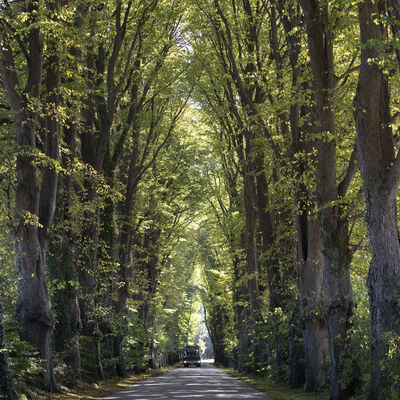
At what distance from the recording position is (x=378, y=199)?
923 centimetres

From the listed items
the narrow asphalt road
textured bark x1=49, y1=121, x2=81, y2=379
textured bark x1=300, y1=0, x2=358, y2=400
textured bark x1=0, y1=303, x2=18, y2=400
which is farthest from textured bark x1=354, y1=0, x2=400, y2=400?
textured bark x1=49, y1=121, x2=81, y2=379

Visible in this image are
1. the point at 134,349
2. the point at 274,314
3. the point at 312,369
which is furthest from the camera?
the point at 134,349

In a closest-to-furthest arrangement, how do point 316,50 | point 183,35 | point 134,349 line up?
point 316,50
point 183,35
point 134,349

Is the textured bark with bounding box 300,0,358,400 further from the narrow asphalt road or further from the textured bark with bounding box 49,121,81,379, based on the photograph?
the textured bark with bounding box 49,121,81,379

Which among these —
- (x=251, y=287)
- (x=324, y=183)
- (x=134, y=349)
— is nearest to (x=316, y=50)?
(x=324, y=183)

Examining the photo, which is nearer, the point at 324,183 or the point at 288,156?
the point at 324,183

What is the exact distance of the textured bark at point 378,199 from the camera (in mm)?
8766

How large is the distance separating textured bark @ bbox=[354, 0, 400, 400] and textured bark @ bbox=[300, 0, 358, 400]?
6.05 feet

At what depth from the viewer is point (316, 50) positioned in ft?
38.8

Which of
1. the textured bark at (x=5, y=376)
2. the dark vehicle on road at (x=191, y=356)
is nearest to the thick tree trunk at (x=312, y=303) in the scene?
the textured bark at (x=5, y=376)

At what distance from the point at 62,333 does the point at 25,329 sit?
3478 millimetres

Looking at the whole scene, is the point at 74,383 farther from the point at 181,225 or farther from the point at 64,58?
the point at 181,225

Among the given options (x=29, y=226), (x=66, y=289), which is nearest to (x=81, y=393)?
(x=66, y=289)

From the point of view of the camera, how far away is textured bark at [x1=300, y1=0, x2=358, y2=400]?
461 inches
